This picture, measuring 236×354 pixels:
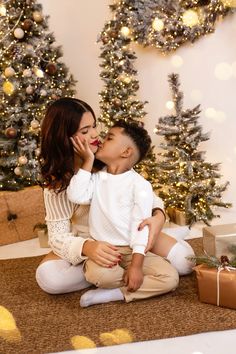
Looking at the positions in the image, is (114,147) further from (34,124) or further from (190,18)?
(190,18)

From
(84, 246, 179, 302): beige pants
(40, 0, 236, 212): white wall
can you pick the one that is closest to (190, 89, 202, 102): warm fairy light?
(40, 0, 236, 212): white wall

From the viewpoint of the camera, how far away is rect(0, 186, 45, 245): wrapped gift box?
2.72 metres

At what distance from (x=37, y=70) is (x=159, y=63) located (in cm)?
90

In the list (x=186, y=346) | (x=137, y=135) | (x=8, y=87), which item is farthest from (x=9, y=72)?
(x=186, y=346)

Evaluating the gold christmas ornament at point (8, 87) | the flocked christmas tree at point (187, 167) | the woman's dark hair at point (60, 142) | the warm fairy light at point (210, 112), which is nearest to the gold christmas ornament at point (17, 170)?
the gold christmas ornament at point (8, 87)

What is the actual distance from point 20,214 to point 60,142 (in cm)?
110

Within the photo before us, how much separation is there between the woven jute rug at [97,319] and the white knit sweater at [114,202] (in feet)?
0.86

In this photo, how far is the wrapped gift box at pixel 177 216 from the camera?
112 inches

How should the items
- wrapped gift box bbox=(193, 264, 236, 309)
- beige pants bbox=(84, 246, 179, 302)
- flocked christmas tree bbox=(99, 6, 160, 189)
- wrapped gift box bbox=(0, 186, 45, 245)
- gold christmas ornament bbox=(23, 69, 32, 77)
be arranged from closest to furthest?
wrapped gift box bbox=(193, 264, 236, 309)
beige pants bbox=(84, 246, 179, 302)
wrapped gift box bbox=(0, 186, 45, 245)
gold christmas ornament bbox=(23, 69, 32, 77)
flocked christmas tree bbox=(99, 6, 160, 189)

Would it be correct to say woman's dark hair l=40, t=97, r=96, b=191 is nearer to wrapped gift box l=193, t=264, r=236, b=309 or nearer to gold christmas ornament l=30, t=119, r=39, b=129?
wrapped gift box l=193, t=264, r=236, b=309

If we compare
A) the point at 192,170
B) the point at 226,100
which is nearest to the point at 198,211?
the point at 192,170

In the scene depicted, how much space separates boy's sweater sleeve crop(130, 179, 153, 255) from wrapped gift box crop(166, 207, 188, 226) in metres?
1.13

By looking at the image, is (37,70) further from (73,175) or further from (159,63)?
(73,175)

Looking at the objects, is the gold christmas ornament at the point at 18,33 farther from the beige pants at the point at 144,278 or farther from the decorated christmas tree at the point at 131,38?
→ the beige pants at the point at 144,278
